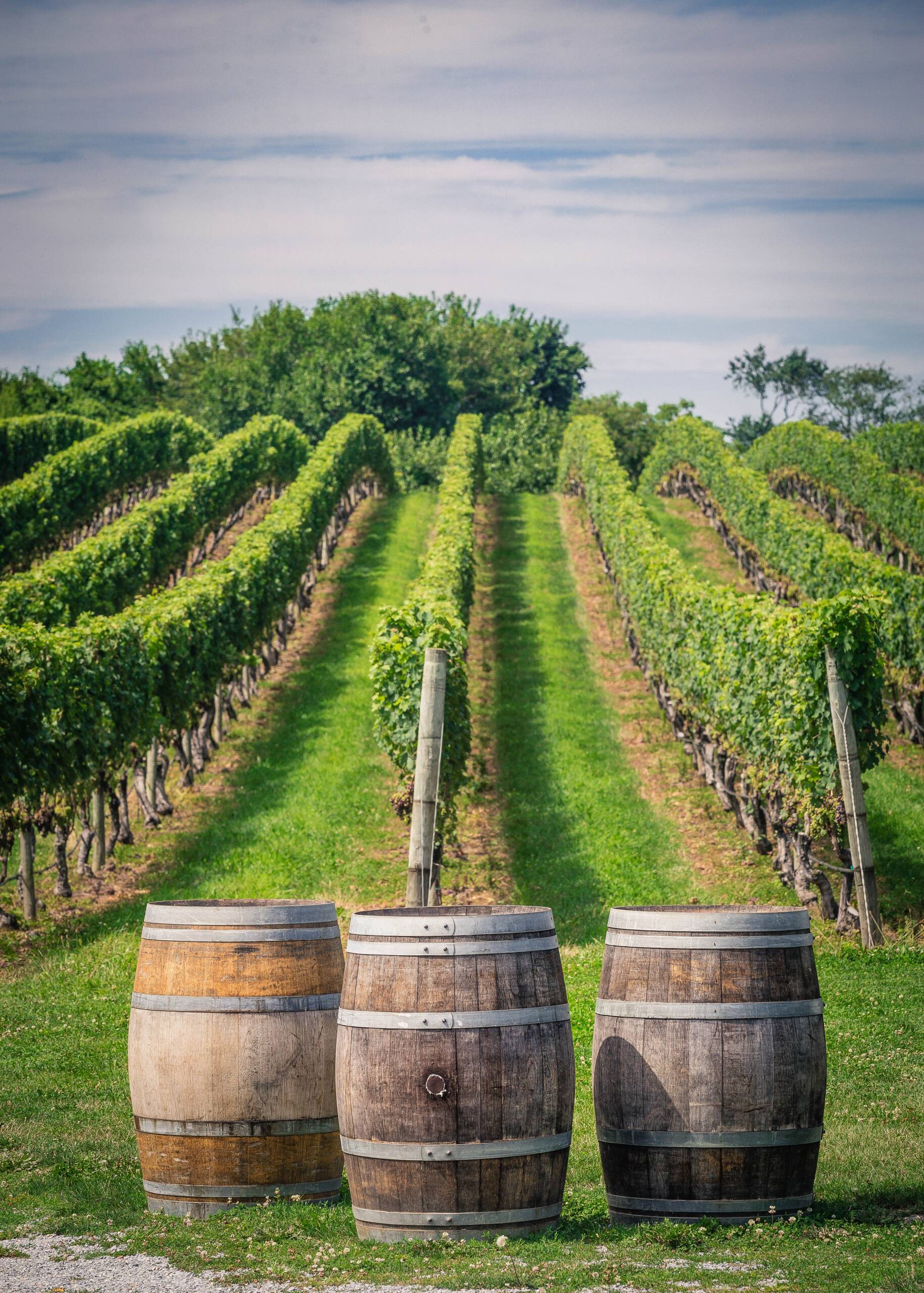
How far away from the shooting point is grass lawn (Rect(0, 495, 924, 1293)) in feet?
16.2

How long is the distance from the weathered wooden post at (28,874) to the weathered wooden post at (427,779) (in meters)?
6.75

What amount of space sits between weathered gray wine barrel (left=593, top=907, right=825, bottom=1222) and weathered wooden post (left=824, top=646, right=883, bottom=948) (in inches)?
312

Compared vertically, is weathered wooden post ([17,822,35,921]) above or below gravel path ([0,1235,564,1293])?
above

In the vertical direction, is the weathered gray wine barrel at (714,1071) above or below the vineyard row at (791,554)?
below

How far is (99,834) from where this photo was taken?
1753 centimetres

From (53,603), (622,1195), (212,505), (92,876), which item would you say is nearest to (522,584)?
(212,505)

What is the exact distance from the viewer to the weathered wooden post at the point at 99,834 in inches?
682

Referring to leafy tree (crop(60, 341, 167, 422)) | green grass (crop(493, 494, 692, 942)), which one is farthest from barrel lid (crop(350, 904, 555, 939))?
leafy tree (crop(60, 341, 167, 422))

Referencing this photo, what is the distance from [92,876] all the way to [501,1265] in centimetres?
1377

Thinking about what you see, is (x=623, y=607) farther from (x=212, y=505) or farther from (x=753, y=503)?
(x=212, y=505)

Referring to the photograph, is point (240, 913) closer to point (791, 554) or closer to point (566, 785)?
point (566, 785)

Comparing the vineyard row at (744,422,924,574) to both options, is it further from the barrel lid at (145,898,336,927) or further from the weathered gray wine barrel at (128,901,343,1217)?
the weathered gray wine barrel at (128,901,343,1217)

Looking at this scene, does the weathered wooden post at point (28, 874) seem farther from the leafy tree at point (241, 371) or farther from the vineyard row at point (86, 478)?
the leafy tree at point (241, 371)

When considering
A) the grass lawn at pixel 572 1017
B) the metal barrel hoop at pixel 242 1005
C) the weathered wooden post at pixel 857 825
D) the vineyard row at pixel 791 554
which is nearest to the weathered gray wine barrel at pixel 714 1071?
the grass lawn at pixel 572 1017
